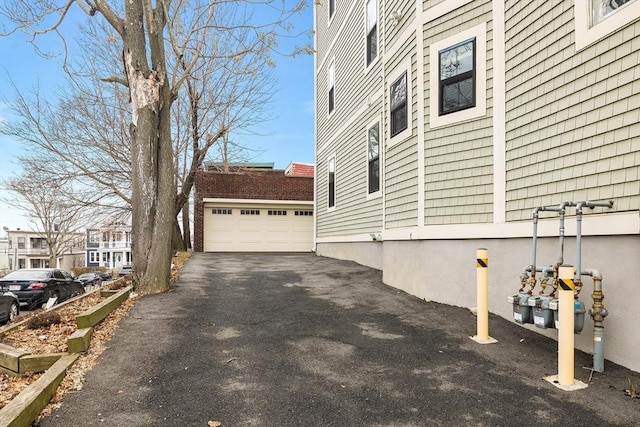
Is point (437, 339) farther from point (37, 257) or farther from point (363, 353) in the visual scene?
point (37, 257)

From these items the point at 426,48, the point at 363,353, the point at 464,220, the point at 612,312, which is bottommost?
the point at 363,353

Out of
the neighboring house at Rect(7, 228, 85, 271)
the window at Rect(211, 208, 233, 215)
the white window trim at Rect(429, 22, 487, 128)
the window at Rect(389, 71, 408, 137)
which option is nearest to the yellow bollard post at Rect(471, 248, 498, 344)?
the white window trim at Rect(429, 22, 487, 128)

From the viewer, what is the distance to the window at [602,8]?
4.46m

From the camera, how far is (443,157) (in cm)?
693

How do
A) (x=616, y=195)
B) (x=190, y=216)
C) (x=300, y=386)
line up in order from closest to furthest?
(x=300, y=386), (x=616, y=195), (x=190, y=216)

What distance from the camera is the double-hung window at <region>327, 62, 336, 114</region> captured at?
14728 mm

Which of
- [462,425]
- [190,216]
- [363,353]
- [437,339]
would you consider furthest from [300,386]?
[190,216]

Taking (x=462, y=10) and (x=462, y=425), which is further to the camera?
(x=462, y=10)

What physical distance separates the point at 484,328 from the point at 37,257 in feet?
239

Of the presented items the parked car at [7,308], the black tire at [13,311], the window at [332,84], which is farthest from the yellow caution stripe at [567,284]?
the black tire at [13,311]

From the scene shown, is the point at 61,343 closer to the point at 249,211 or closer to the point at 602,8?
the point at 602,8

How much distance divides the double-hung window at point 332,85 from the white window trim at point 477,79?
25.5 feet

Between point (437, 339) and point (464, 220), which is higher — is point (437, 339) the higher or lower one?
the lower one

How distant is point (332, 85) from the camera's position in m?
15.0
